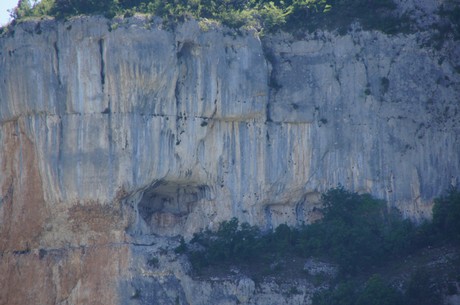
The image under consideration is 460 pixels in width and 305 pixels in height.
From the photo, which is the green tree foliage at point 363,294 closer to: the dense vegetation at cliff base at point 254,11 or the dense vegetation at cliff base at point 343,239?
the dense vegetation at cliff base at point 343,239

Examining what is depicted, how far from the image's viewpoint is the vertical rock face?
6056 centimetres

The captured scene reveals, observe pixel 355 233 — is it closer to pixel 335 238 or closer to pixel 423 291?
pixel 335 238

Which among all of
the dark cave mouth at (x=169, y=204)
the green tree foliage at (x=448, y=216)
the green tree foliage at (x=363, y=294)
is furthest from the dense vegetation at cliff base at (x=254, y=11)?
the green tree foliage at (x=363, y=294)

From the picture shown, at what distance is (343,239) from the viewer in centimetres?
6244

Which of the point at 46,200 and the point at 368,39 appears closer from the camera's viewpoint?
the point at 46,200

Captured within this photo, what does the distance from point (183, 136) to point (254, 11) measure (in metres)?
5.97

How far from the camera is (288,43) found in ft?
212

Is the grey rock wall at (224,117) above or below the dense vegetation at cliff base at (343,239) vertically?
above

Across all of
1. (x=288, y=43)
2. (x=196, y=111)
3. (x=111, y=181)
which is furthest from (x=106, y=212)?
(x=288, y=43)

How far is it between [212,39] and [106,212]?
729 centimetres

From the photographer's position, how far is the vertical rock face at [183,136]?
199 ft

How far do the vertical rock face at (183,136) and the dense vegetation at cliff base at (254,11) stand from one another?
1.72ft

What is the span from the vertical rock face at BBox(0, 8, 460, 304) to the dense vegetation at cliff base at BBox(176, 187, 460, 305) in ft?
2.07

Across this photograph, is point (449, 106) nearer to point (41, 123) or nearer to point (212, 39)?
point (212, 39)
